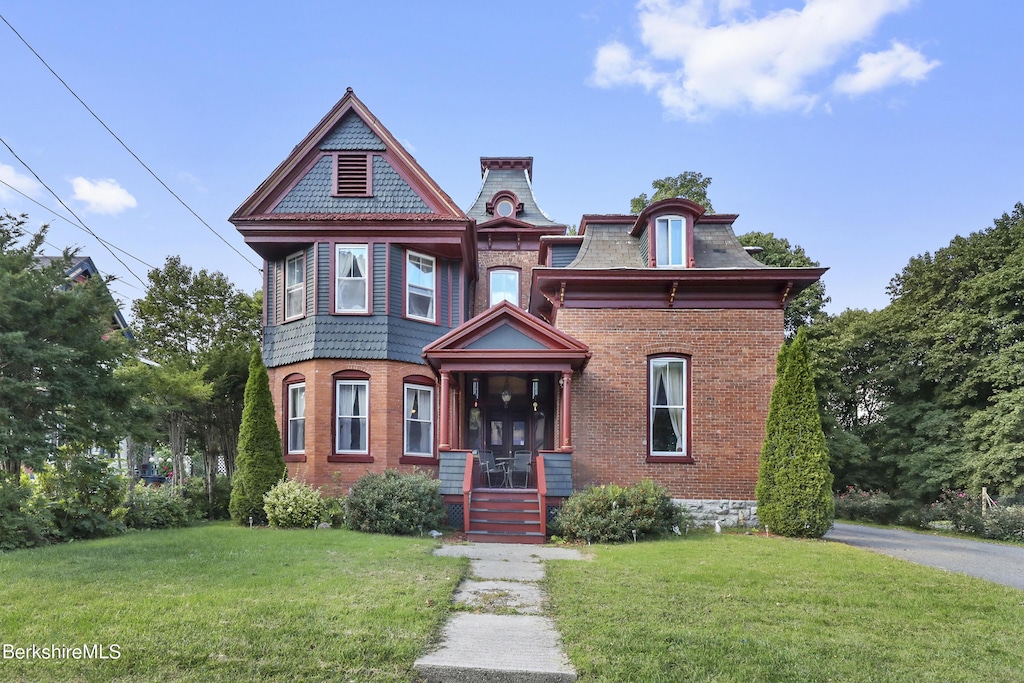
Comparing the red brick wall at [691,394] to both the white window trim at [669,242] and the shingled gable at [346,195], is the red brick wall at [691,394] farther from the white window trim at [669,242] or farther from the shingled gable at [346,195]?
the shingled gable at [346,195]

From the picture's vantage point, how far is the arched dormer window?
2212 cm

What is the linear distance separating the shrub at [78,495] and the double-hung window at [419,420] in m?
6.54

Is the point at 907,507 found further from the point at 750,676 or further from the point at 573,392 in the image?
the point at 750,676

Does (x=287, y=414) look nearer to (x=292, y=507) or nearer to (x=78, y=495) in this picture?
(x=292, y=507)

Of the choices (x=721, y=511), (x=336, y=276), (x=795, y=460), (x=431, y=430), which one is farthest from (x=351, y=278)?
(x=795, y=460)

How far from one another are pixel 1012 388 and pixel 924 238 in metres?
6.98

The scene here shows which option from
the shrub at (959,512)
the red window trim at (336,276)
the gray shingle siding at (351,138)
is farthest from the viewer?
the shrub at (959,512)

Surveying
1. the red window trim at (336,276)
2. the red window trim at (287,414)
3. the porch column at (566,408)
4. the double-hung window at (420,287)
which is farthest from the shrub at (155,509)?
the porch column at (566,408)

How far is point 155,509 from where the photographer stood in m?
12.9

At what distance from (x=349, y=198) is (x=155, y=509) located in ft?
27.2

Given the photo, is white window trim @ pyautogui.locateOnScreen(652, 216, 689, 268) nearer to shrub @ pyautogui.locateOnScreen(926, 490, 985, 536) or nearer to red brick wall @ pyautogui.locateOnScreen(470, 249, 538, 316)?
red brick wall @ pyautogui.locateOnScreen(470, 249, 538, 316)

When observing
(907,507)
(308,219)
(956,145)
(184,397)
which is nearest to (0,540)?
(184,397)

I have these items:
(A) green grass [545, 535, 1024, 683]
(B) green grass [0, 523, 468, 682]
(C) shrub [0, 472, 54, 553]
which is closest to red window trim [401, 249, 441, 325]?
(B) green grass [0, 523, 468, 682]

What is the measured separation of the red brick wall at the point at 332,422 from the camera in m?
15.7
